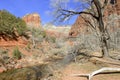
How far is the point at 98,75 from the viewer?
12406 millimetres

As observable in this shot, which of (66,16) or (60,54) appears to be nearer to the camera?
(66,16)

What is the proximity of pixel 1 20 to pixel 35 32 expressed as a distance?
1276cm

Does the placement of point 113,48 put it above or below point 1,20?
below

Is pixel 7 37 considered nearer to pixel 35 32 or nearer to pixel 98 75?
pixel 35 32

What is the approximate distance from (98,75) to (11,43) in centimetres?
3267

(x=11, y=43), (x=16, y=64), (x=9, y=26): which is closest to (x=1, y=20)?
(x=9, y=26)

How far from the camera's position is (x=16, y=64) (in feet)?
95.8

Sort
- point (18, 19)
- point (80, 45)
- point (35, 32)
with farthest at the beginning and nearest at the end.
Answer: point (35, 32), point (18, 19), point (80, 45)

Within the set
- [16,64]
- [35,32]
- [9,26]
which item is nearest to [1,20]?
[9,26]

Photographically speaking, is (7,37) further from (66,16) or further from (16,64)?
(66,16)

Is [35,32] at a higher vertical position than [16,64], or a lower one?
higher

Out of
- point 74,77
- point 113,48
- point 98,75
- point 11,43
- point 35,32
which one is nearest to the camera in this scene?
point 98,75

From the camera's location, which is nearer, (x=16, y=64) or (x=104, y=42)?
(x=104, y=42)

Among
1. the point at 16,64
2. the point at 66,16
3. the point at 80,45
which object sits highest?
the point at 66,16
